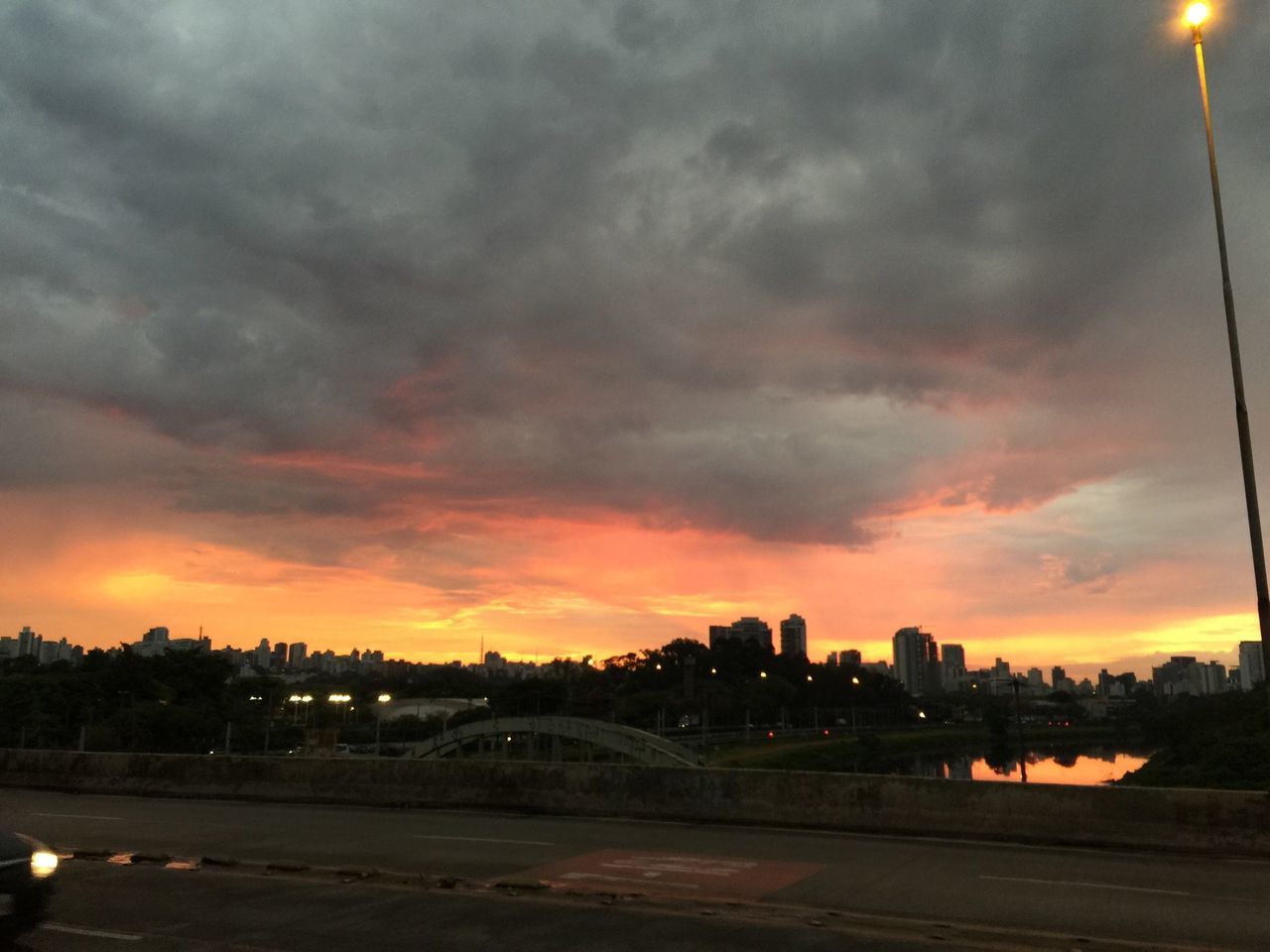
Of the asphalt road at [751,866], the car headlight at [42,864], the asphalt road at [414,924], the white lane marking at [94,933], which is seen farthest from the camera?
the asphalt road at [751,866]

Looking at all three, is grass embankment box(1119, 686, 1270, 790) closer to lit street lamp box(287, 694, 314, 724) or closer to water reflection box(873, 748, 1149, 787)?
water reflection box(873, 748, 1149, 787)

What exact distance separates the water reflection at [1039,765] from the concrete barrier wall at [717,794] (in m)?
113

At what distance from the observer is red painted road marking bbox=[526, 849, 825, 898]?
10.8 meters

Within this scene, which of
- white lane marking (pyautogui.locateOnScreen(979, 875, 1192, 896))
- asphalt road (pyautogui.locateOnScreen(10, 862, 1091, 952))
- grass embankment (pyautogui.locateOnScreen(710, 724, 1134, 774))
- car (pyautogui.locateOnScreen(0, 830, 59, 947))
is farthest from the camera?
grass embankment (pyautogui.locateOnScreen(710, 724, 1134, 774))

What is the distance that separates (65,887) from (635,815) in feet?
30.9

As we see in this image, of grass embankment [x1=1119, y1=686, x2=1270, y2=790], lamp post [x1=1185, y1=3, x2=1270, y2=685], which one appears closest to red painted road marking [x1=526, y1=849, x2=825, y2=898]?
lamp post [x1=1185, y1=3, x2=1270, y2=685]

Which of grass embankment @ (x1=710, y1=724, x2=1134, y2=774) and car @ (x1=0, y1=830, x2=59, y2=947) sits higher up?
car @ (x1=0, y1=830, x2=59, y2=947)

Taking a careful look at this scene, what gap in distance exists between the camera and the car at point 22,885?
7746 mm

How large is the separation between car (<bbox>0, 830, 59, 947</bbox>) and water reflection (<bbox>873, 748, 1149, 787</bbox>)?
124 meters

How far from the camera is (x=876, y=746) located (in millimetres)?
131375

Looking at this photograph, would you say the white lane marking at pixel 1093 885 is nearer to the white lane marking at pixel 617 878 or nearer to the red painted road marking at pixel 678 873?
the red painted road marking at pixel 678 873

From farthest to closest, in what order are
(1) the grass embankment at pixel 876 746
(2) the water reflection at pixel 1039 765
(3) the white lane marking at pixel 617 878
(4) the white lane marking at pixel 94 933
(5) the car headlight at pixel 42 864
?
(2) the water reflection at pixel 1039 765 < (1) the grass embankment at pixel 876 746 < (3) the white lane marking at pixel 617 878 < (4) the white lane marking at pixel 94 933 < (5) the car headlight at pixel 42 864

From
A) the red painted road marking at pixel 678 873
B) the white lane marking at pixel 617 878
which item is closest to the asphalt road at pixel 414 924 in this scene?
the red painted road marking at pixel 678 873

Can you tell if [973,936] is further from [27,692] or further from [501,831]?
[27,692]
